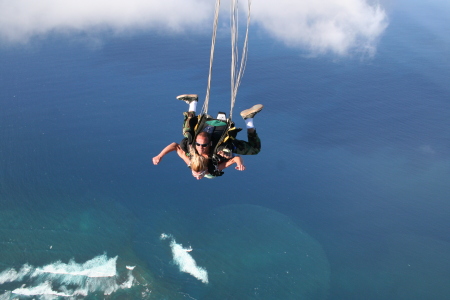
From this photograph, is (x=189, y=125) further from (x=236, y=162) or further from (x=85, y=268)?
(x=85, y=268)

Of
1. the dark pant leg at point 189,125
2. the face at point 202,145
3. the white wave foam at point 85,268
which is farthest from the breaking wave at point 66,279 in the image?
the face at point 202,145

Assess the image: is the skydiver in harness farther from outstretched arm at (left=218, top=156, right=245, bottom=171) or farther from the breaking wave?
the breaking wave

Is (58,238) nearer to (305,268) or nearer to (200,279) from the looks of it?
(200,279)

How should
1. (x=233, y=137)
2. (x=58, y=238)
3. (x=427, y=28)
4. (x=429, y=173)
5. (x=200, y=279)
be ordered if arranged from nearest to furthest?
1. (x=233, y=137)
2. (x=200, y=279)
3. (x=58, y=238)
4. (x=429, y=173)
5. (x=427, y=28)

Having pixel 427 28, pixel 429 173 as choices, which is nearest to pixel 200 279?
pixel 429 173

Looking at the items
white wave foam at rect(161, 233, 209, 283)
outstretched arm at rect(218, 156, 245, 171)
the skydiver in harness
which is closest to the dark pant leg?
the skydiver in harness
